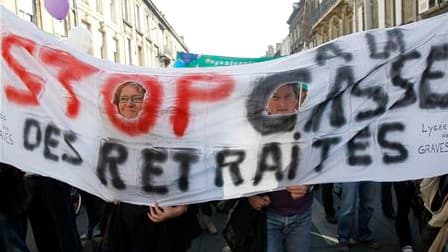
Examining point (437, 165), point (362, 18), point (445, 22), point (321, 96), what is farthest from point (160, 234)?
point (362, 18)

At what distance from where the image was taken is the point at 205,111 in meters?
2.75

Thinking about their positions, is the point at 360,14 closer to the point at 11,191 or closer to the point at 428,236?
the point at 428,236

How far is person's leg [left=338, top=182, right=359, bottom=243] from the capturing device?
455 centimetres

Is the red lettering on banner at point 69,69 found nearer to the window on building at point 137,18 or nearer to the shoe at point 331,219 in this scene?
the shoe at point 331,219

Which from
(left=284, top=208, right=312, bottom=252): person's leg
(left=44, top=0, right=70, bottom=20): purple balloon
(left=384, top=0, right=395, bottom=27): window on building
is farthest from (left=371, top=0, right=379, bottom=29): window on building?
(left=284, top=208, right=312, bottom=252): person's leg

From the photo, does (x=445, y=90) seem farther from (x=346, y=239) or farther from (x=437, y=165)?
(x=346, y=239)

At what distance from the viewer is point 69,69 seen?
285 centimetres

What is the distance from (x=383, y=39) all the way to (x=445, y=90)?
47 centimetres

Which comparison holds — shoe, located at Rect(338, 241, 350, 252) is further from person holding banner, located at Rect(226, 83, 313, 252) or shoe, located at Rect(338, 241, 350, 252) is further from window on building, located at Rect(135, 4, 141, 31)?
window on building, located at Rect(135, 4, 141, 31)

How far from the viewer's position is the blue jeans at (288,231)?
9.40ft

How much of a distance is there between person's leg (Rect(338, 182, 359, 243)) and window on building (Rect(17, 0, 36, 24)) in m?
12.1

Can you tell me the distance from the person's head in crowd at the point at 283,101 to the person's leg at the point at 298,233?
64 cm

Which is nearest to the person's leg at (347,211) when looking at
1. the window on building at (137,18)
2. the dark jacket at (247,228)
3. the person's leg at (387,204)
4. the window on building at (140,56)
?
the person's leg at (387,204)

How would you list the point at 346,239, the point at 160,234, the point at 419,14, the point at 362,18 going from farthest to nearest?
the point at 362,18, the point at 419,14, the point at 346,239, the point at 160,234
